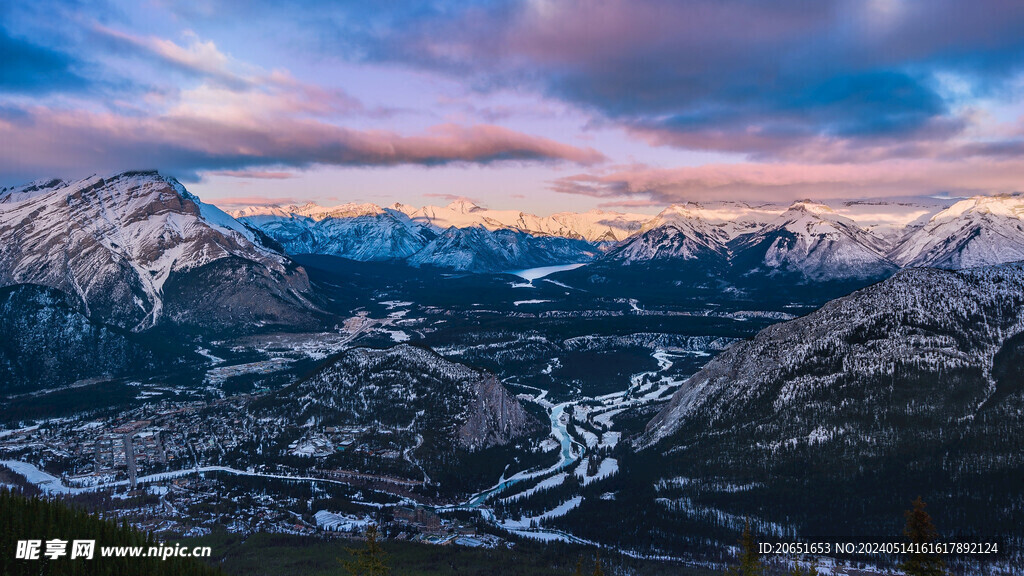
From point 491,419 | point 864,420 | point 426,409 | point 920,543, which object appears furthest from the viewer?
point 491,419

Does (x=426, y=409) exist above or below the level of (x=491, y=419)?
above

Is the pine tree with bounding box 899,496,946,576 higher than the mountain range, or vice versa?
the pine tree with bounding box 899,496,946,576

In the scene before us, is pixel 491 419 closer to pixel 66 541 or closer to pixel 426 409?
pixel 426 409

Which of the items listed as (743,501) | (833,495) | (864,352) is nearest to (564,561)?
(743,501)

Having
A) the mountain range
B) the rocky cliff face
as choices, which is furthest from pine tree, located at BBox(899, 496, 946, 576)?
the rocky cliff face

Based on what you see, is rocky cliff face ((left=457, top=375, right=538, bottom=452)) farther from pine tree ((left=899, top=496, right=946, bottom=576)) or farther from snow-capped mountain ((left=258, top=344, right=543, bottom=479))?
pine tree ((left=899, top=496, right=946, bottom=576))

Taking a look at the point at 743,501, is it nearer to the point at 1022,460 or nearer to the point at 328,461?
the point at 1022,460

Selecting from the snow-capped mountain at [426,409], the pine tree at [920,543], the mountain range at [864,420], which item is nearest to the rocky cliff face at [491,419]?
the snow-capped mountain at [426,409]

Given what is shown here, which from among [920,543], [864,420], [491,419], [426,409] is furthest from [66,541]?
[864,420]
